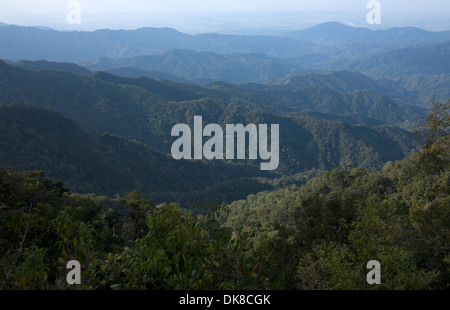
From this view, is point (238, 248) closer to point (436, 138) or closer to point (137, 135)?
point (436, 138)

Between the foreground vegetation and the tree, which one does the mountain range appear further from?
the tree

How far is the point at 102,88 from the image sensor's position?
469ft

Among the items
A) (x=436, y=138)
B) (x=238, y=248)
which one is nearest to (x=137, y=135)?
(x=436, y=138)

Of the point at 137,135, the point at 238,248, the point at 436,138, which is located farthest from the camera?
the point at 137,135

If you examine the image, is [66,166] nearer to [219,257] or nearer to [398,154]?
[219,257]

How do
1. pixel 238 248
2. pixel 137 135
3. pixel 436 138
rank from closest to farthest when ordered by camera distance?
1. pixel 238 248
2. pixel 436 138
3. pixel 137 135

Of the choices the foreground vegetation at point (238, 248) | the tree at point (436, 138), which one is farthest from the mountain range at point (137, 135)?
the tree at point (436, 138)

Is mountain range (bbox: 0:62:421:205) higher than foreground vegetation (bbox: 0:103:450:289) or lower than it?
higher

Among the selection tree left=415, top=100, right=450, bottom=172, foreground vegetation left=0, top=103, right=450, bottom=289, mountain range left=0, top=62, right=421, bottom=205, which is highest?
mountain range left=0, top=62, right=421, bottom=205

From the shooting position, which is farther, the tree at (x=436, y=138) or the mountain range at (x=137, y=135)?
the mountain range at (x=137, y=135)

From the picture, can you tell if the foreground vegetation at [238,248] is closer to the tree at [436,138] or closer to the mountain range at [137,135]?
the tree at [436,138]

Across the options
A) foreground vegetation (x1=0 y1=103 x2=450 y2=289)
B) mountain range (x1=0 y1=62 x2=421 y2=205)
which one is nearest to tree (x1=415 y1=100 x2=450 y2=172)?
foreground vegetation (x1=0 y1=103 x2=450 y2=289)
